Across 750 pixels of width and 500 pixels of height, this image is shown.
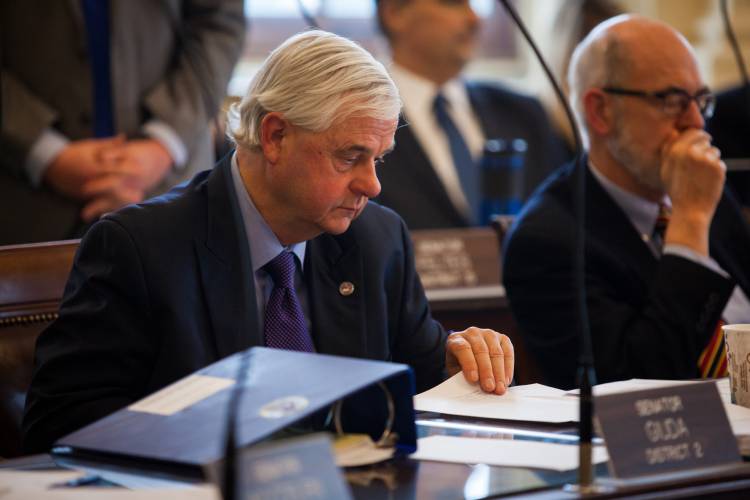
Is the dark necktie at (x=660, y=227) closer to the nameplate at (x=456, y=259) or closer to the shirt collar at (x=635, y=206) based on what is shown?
the shirt collar at (x=635, y=206)

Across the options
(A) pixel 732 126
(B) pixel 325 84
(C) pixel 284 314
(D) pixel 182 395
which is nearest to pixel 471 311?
(C) pixel 284 314

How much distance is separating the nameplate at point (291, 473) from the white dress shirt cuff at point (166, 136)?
209 centimetres

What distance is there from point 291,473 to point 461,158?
333 cm

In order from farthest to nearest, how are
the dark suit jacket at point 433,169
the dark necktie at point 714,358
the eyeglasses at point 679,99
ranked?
the dark suit jacket at point 433,169 → the eyeglasses at point 679,99 → the dark necktie at point 714,358

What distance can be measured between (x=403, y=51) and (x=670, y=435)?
3469 millimetres

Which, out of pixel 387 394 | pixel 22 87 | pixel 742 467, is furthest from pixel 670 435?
pixel 22 87

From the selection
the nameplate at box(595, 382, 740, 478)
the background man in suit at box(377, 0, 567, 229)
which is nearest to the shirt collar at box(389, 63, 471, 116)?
the background man in suit at box(377, 0, 567, 229)

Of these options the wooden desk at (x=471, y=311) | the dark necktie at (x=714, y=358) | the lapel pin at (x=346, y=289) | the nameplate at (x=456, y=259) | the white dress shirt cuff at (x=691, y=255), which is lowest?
the wooden desk at (x=471, y=311)

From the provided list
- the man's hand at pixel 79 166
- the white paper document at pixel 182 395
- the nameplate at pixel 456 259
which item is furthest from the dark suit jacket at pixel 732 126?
the white paper document at pixel 182 395

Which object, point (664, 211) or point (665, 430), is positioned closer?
point (665, 430)

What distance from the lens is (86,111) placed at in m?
3.06

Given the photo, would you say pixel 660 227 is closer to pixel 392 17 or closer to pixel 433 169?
pixel 433 169

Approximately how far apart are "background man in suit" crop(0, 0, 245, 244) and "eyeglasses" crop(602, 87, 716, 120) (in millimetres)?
1123

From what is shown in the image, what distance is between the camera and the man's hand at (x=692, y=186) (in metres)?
2.39
